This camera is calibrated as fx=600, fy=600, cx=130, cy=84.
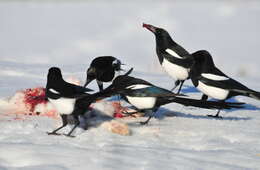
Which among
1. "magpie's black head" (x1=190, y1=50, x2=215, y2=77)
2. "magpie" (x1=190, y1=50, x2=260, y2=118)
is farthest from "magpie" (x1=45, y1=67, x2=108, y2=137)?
"magpie's black head" (x1=190, y1=50, x2=215, y2=77)

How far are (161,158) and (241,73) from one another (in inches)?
397

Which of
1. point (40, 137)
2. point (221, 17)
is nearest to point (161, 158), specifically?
point (40, 137)

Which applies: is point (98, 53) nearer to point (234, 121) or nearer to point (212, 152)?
point (234, 121)

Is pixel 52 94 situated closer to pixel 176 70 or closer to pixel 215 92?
pixel 215 92

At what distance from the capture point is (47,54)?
16.0 m

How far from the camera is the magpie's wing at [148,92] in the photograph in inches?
212

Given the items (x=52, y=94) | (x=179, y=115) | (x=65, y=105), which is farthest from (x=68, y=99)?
(x=179, y=115)

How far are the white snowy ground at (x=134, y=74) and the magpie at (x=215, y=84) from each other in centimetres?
23

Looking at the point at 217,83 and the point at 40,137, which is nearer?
the point at 40,137

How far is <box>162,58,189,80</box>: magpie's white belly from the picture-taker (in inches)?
268

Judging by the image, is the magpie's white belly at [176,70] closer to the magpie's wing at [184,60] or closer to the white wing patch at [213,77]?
the magpie's wing at [184,60]

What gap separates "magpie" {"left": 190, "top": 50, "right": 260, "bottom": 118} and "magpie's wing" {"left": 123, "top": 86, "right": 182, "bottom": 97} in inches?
36.3

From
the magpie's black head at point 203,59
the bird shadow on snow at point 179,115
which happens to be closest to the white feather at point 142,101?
the bird shadow on snow at point 179,115

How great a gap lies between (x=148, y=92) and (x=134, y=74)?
10.6ft
